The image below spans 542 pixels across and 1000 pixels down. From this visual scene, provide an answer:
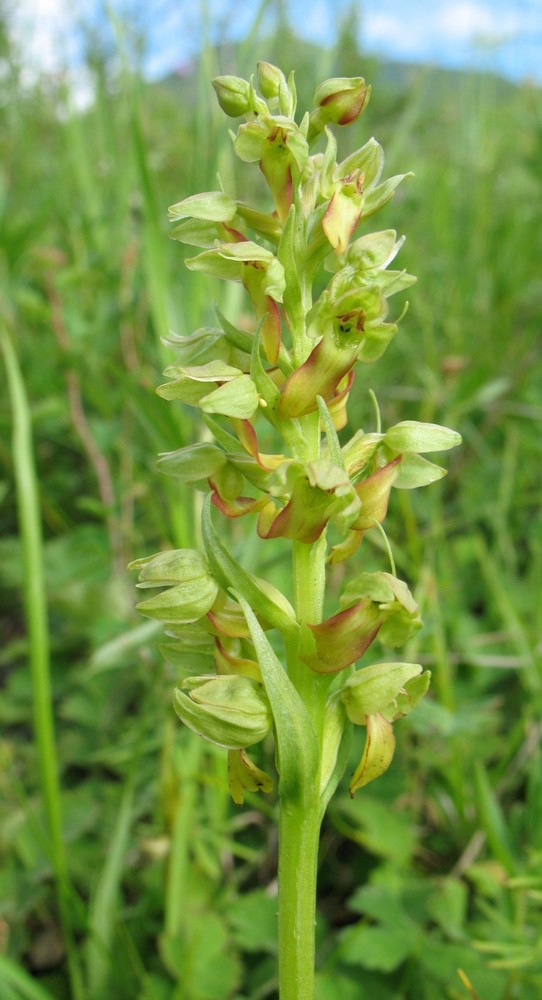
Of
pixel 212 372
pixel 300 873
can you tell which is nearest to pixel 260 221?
pixel 212 372

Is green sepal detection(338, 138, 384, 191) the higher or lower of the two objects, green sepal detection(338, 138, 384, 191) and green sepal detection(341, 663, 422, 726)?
the higher

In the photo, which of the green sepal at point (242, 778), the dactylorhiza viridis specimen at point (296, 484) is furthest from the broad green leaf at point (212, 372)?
the green sepal at point (242, 778)

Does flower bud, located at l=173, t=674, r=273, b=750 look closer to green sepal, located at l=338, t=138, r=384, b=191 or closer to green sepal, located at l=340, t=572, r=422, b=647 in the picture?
green sepal, located at l=340, t=572, r=422, b=647

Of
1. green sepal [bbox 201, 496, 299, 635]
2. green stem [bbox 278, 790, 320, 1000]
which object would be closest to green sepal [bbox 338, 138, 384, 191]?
green sepal [bbox 201, 496, 299, 635]

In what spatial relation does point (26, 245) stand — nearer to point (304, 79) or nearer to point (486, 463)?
point (486, 463)

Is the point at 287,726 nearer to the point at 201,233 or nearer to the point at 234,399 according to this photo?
the point at 234,399

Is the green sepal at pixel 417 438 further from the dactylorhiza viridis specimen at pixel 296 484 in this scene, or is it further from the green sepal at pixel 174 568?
the green sepal at pixel 174 568
